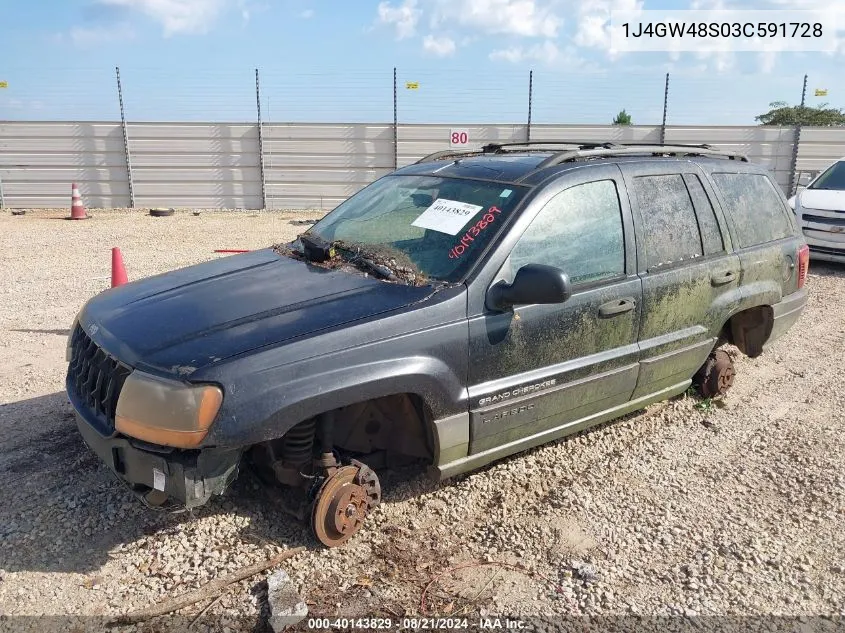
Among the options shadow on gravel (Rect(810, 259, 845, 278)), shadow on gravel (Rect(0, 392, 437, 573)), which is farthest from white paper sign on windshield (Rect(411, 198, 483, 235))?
shadow on gravel (Rect(810, 259, 845, 278))

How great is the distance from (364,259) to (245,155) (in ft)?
47.8

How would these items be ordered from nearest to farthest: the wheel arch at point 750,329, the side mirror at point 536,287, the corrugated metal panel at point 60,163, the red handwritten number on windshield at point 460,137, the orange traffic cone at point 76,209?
the side mirror at point 536,287
the wheel arch at point 750,329
the orange traffic cone at point 76,209
the corrugated metal panel at point 60,163
the red handwritten number on windshield at point 460,137

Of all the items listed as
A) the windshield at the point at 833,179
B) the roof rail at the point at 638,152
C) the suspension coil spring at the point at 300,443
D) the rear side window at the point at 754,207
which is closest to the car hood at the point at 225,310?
the suspension coil spring at the point at 300,443

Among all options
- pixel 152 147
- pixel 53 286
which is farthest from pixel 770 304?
pixel 152 147

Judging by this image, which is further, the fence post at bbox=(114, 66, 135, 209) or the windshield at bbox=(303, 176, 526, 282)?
the fence post at bbox=(114, 66, 135, 209)

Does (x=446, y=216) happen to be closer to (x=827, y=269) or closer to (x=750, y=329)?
(x=750, y=329)

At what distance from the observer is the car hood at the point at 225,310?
8.94ft

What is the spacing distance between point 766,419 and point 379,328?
3.21m

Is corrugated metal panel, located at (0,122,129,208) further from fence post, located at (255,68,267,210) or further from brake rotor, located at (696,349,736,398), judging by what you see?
brake rotor, located at (696,349,736,398)

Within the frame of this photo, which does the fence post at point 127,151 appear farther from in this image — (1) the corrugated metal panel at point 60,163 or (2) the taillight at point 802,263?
(2) the taillight at point 802,263

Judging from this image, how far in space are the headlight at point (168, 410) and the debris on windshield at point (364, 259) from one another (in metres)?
1.09

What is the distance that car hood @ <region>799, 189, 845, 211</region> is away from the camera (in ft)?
Answer: 30.1

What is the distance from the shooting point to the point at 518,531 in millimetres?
3318

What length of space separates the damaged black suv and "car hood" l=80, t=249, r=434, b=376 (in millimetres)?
13
